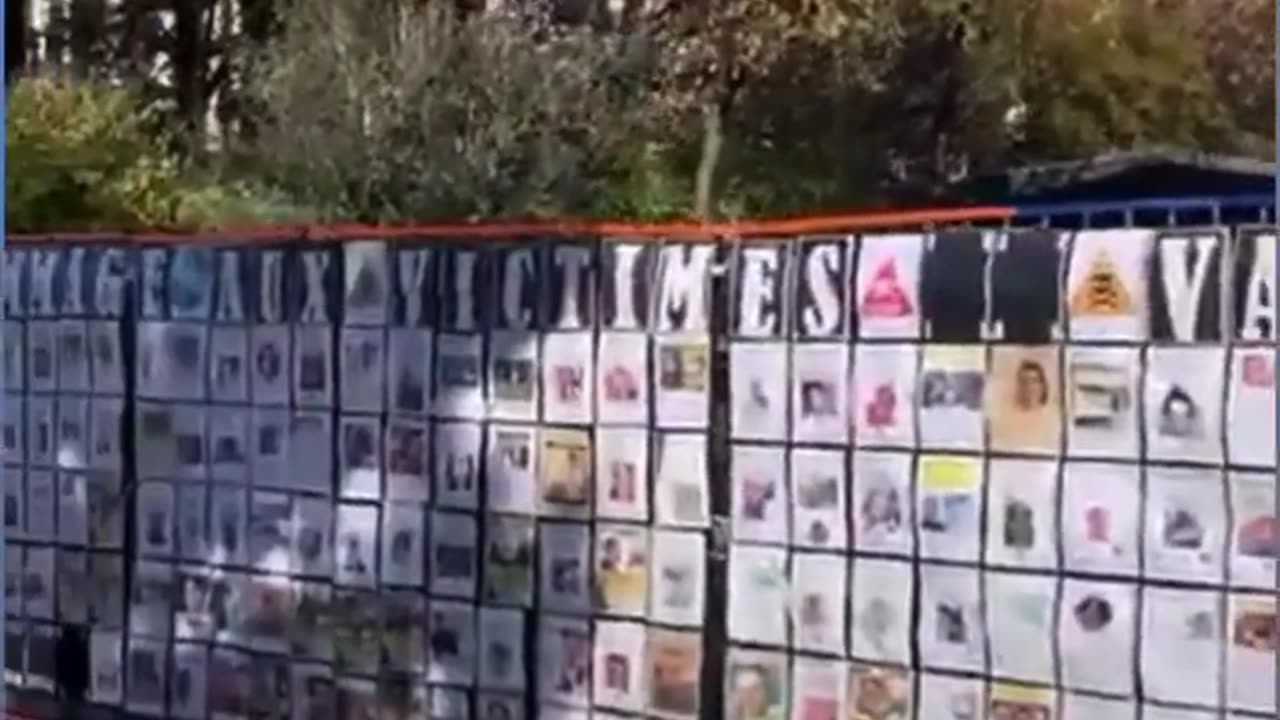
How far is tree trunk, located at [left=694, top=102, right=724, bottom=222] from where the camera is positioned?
61.4 feet

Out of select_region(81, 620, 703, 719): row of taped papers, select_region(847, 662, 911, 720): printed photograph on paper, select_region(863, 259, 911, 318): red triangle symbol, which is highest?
select_region(863, 259, 911, 318): red triangle symbol

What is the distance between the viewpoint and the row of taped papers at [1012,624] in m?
5.36

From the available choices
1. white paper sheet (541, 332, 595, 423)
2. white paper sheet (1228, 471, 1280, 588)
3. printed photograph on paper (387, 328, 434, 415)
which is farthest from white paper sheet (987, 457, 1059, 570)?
printed photograph on paper (387, 328, 434, 415)

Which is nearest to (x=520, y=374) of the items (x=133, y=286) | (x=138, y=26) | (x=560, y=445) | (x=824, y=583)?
(x=560, y=445)

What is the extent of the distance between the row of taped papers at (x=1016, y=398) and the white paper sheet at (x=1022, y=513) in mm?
48

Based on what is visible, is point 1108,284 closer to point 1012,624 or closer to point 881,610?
point 1012,624

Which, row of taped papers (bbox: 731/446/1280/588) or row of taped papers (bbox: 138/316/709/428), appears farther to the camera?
row of taped papers (bbox: 138/316/709/428)

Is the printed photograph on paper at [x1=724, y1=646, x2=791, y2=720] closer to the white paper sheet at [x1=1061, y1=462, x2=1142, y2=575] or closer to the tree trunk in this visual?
the white paper sheet at [x1=1061, y1=462, x2=1142, y2=575]

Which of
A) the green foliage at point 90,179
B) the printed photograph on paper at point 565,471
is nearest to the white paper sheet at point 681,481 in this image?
the printed photograph on paper at point 565,471

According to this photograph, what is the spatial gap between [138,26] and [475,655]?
18887 mm

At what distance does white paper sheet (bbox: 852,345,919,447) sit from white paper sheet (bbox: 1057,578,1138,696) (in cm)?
57

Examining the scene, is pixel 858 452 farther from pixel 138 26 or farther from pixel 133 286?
pixel 138 26

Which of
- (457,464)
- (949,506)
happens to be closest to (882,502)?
(949,506)

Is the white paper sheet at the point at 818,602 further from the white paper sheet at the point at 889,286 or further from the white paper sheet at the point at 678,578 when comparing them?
the white paper sheet at the point at 889,286
